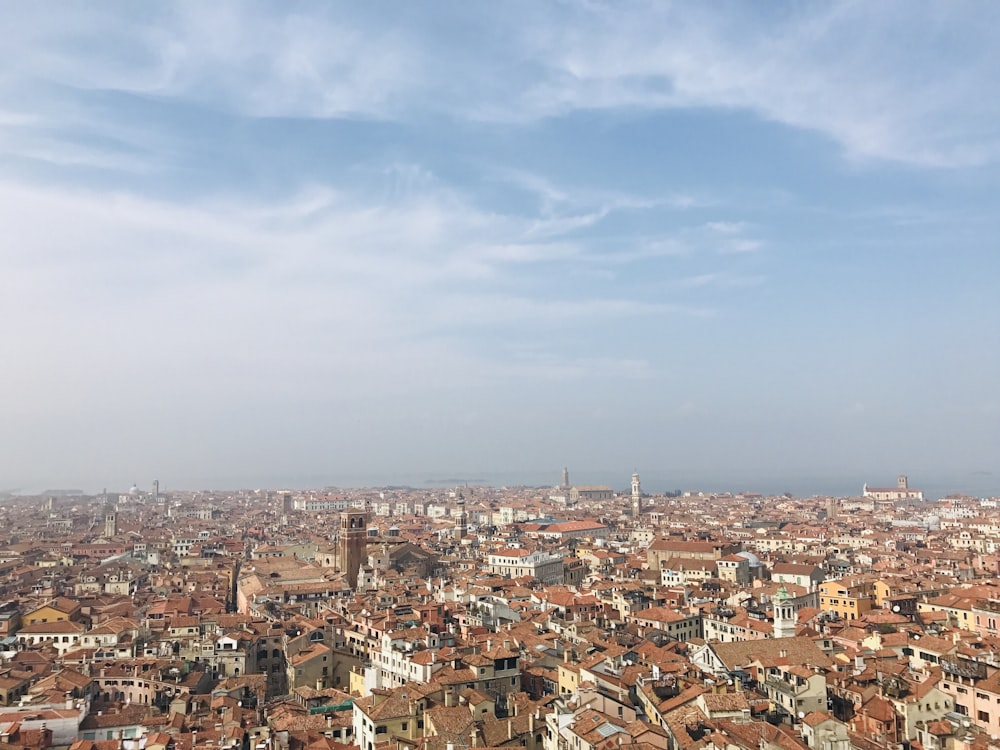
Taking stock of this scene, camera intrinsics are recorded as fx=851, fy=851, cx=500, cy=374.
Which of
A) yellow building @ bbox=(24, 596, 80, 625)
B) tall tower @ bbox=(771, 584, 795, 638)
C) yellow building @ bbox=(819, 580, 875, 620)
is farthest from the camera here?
yellow building @ bbox=(819, 580, 875, 620)

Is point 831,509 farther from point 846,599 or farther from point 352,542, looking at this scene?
point 352,542

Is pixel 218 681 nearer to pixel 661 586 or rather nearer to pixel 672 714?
pixel 672 714

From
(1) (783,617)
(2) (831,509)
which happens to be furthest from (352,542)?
(2) (831,509)

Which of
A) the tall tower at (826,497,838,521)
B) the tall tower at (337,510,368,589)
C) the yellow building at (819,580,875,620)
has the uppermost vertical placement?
the tall tower at (337,510,368,589)

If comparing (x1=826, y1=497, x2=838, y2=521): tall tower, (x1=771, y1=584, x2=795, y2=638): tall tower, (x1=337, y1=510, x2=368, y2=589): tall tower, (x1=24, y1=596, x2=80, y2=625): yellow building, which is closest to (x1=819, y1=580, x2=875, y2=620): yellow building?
(x1=771, y1=584, x2=795, y2=638): tall tower

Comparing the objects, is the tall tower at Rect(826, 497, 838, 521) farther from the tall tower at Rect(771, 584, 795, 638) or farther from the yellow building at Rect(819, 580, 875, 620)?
the tall tower at Rect(771, 584, 795, 638)

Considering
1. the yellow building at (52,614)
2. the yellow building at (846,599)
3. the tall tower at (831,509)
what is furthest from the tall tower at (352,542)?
the tall tower at (831,509)
